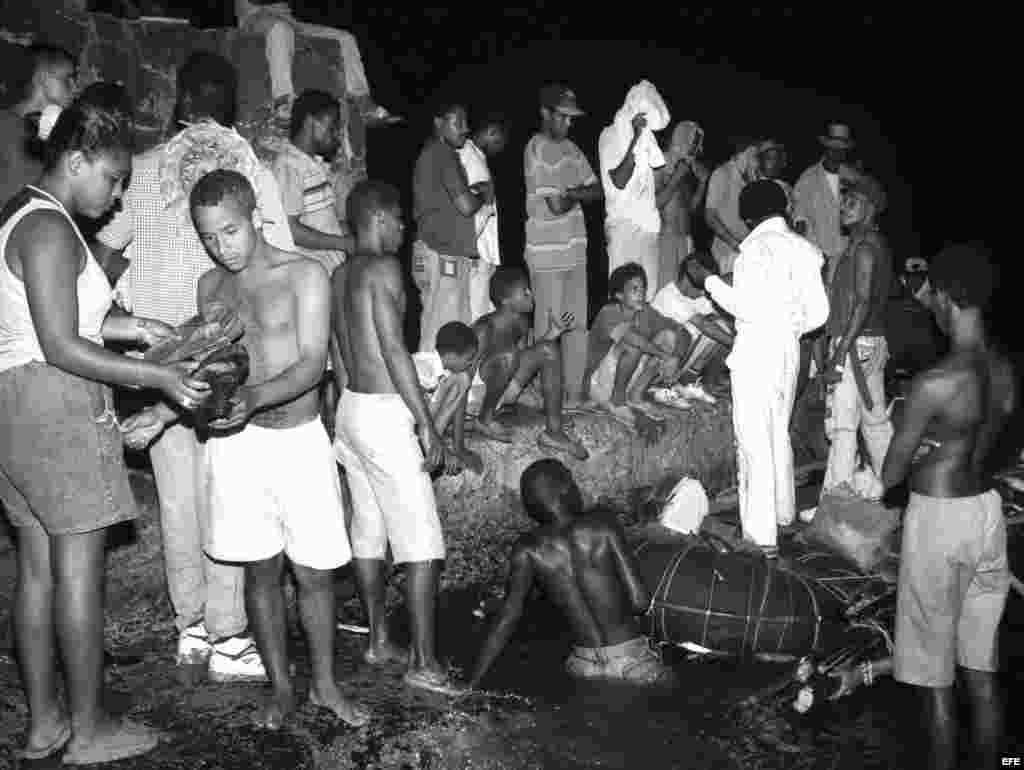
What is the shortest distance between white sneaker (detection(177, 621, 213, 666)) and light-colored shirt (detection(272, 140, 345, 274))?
2063 mm

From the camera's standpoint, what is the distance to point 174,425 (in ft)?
17.0

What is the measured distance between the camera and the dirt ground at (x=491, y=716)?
4.58 m

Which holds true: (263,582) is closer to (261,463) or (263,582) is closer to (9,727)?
(261,463)

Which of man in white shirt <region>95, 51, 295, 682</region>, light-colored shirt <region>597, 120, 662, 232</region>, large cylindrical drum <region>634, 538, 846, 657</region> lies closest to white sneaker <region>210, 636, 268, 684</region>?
man in white shirt <region>95, 51, 295, 682</region>

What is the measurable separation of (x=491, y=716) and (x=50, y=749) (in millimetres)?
1740

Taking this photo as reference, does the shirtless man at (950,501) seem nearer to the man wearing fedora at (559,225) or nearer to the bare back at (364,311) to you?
the bare back at (364,311)

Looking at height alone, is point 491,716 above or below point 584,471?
below

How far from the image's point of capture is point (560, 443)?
7.57m

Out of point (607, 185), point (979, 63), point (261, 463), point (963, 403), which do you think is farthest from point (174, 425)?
point (979, 63)

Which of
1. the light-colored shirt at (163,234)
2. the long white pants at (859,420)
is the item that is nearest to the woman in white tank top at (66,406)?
the light-colored shirt at (163,234)

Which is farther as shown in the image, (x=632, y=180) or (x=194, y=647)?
(x=632, y=180)

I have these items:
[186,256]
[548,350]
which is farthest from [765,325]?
[186,256]

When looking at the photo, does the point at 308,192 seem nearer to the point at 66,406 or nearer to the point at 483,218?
the point at 483,218

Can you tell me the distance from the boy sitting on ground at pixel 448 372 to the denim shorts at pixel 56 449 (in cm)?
259
